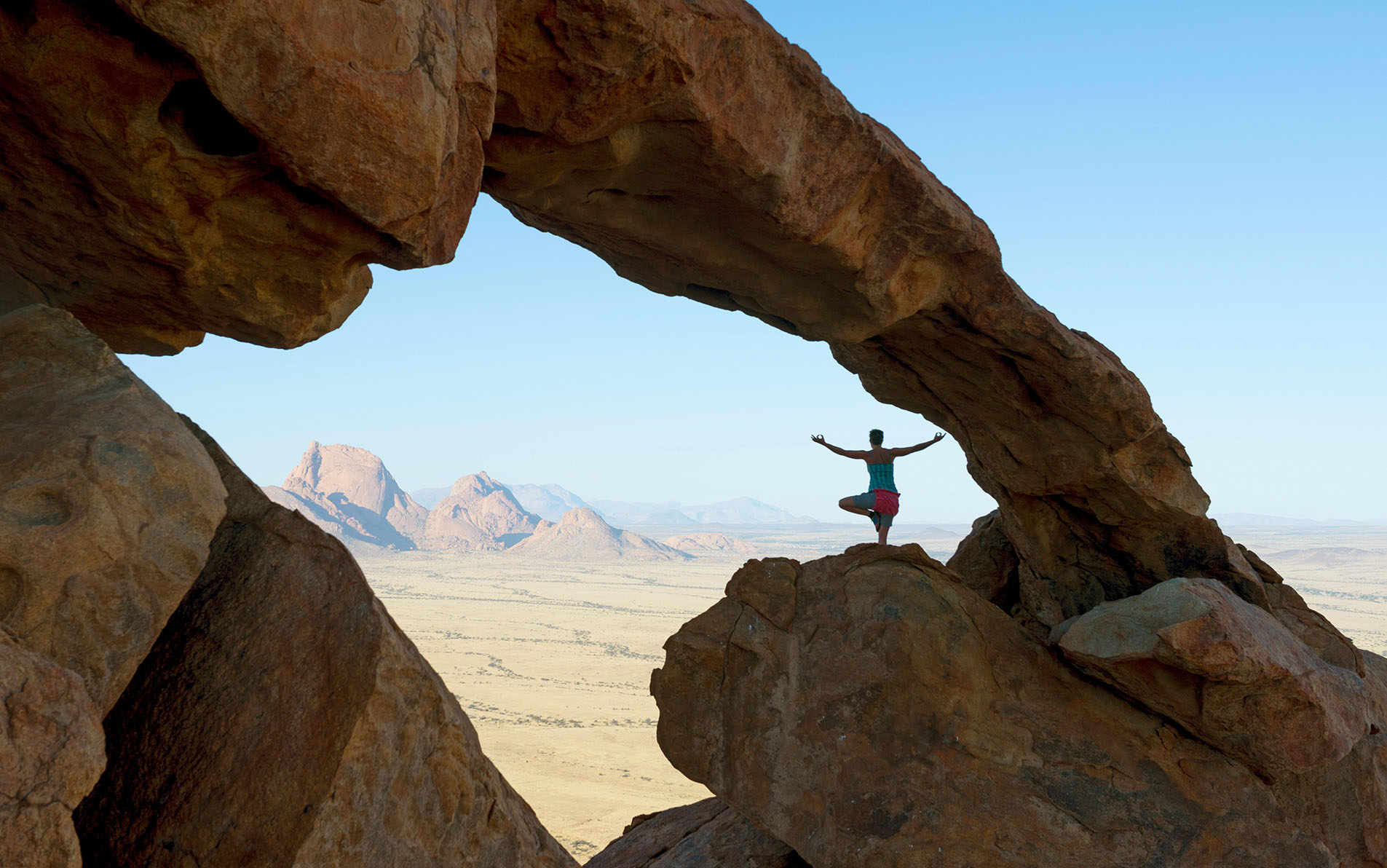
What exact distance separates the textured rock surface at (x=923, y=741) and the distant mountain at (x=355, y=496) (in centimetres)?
11765

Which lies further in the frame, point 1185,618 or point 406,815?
point 1185,618

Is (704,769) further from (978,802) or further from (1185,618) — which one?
(1185,618)

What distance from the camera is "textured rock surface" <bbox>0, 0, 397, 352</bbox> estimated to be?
449 centimetres

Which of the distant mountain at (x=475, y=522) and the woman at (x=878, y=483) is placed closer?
the woman at (x=878, y=483)

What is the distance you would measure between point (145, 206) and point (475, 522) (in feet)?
509

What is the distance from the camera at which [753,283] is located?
30.6 feet

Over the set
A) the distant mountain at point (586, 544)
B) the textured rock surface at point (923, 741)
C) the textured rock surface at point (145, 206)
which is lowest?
the distant mountain at point (586, 544)

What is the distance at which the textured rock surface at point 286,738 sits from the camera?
Answer: 180 inches

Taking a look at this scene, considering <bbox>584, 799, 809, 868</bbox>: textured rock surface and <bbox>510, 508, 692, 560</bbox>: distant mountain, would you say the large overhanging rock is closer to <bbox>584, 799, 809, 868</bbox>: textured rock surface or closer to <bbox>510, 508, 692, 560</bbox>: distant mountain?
<bbox>584, 799, 809, 868</bbox>: textured rock surface

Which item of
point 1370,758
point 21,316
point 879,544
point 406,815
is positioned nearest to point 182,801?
point 406,815

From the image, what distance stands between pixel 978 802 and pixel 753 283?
511cm

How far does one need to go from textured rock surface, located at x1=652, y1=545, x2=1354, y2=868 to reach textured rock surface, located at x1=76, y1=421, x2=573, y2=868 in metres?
3.54

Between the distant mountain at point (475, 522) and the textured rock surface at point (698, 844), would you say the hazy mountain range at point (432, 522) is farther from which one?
the textured rock surface at point (698, 844)

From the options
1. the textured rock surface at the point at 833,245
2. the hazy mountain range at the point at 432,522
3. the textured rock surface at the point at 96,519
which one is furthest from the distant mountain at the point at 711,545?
the textured rock surface at the point at 96,519
